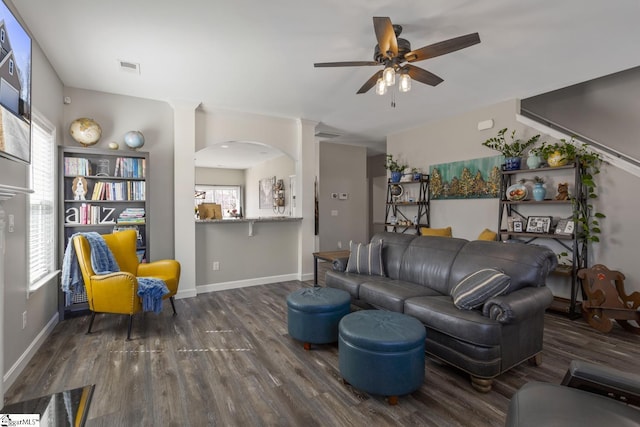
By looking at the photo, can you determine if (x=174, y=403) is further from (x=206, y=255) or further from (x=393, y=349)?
(x=206, y=255)

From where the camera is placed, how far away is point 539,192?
12.6 feet

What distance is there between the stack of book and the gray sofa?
2.61 meters

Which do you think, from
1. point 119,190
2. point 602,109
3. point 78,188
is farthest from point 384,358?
point 602,109

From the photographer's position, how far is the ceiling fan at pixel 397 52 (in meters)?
2.15

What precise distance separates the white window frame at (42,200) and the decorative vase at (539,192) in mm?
5327

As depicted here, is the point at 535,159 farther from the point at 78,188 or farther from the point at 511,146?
the point at 78,188

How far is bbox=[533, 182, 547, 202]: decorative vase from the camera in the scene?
151 inches

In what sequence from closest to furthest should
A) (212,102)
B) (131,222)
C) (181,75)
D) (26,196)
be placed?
(26,196) → (181,75) → (131,222) → (212,102)

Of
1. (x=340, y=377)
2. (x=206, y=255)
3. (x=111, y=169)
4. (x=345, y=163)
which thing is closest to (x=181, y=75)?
(x=111, y=169)

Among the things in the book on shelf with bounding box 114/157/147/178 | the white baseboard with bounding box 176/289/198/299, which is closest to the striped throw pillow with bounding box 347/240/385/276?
the white baseboard with bounding box 176/289/198/299

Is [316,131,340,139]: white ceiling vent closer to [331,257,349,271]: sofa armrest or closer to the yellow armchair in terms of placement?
[331,257,349,271]: sofa armrest

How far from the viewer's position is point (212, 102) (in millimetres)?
4324

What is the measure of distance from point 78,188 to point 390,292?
12.0 feet

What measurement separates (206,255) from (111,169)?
1.67m
